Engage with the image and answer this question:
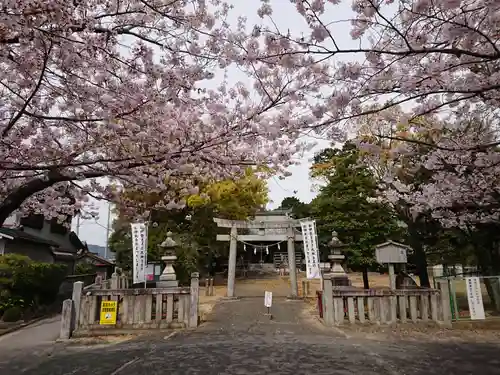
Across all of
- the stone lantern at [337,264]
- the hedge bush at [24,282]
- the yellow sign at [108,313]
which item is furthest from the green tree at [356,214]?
the hedge bush at [24,282]

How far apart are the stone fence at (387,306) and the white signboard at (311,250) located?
528 cm

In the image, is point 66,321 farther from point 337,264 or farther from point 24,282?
point 337,264

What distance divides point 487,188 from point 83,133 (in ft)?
29.6

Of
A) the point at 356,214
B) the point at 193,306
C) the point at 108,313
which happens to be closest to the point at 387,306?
the point at 193,306

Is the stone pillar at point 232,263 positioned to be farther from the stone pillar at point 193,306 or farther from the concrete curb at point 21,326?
the concrete curb at point 21,326

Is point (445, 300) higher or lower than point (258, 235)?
lower

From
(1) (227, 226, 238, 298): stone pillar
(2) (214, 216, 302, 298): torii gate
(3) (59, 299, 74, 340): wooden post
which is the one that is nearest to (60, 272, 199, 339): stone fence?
(3) (59, 299, 74, 340): wooden post

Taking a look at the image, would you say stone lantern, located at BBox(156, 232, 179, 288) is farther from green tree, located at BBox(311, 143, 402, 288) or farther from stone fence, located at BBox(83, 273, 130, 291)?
green tree, located at BBox(311, 143, 402, 288)

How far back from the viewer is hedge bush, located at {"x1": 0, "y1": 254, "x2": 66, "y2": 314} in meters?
12.6

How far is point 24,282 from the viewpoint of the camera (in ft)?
43.2

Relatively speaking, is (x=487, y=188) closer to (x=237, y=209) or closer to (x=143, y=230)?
(x=143, y=230)

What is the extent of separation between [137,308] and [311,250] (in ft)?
28.0

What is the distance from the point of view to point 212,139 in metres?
5.18

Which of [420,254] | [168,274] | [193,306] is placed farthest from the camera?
[420,254]
